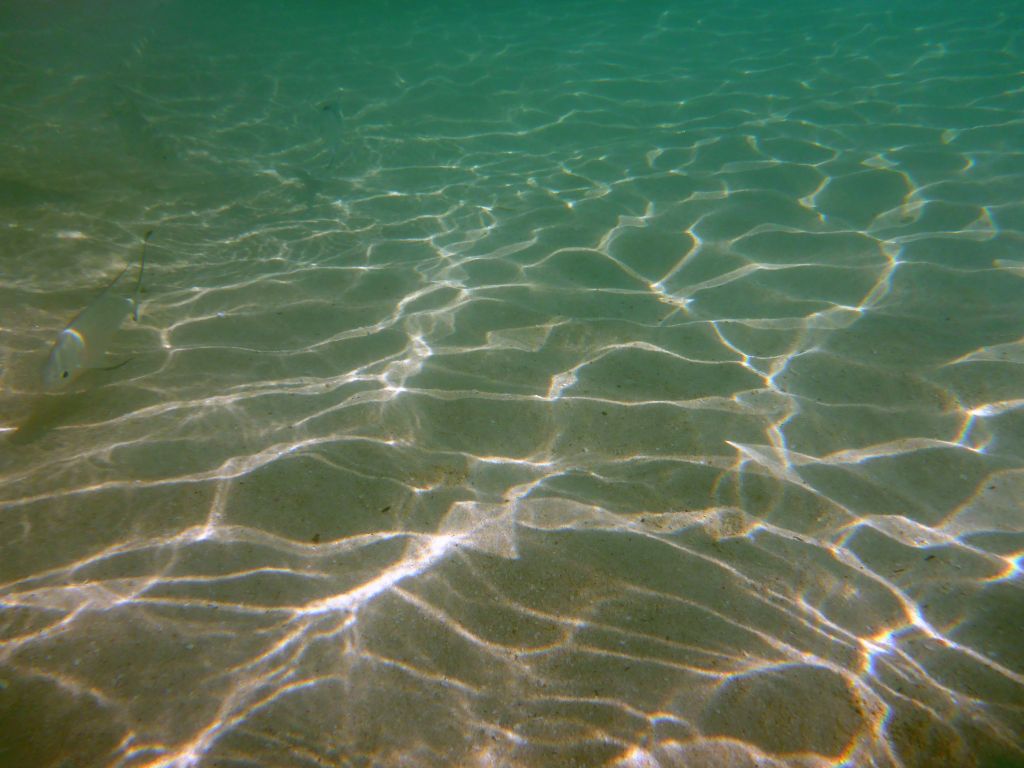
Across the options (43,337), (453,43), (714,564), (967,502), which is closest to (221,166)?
(43,337)

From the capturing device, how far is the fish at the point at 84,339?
3197 mm

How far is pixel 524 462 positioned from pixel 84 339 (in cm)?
280

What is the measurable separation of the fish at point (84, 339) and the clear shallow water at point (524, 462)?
1.82ft

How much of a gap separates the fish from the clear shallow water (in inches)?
21.8

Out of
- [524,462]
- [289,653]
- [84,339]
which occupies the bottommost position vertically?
[524,462]

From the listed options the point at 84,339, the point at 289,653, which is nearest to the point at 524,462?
the point at 289,653

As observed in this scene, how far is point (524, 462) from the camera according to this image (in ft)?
11.6

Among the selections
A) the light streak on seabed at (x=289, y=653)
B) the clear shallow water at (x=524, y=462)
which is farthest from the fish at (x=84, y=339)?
the light streak on seabed at (x=289, y=653)

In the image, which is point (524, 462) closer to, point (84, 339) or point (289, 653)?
point (289, 653)

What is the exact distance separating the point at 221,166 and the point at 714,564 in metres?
9.28

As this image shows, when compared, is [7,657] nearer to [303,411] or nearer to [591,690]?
[303,411]

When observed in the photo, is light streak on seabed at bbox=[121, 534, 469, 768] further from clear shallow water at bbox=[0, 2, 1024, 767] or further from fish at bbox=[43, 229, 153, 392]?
fish at bbox=[43, 229, 153, 392]

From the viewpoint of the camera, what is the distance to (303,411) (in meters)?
3.90

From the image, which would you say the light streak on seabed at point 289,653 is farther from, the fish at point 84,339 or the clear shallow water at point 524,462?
the fish at point 84,339
